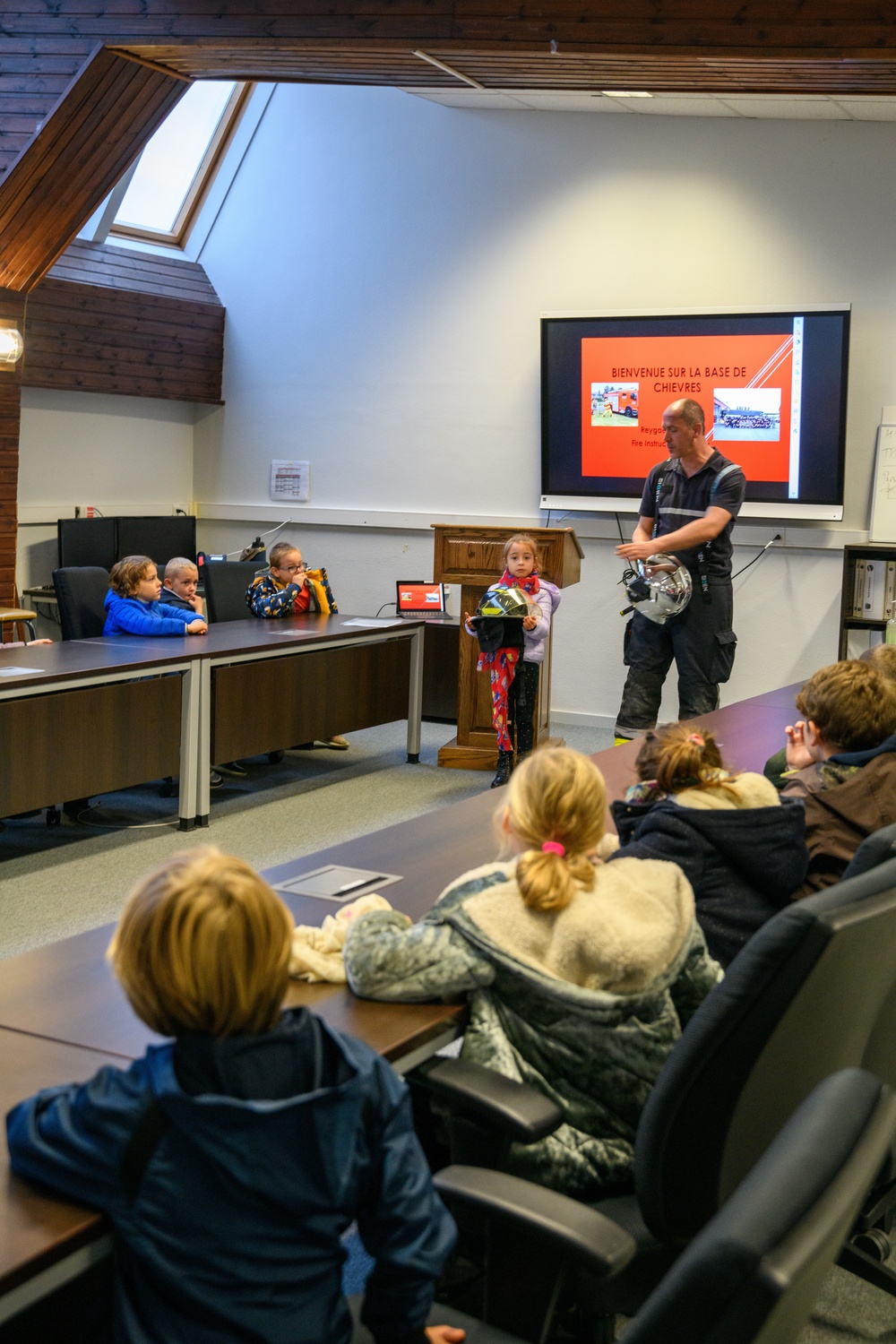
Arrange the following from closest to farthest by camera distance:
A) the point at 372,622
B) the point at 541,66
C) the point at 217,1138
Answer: the point at 217,1138 → the point at 541,66 → the point at 372,622

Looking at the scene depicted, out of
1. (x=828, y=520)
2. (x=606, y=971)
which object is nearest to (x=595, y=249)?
(x=828, y=520)

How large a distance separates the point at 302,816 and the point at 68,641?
1.29 m

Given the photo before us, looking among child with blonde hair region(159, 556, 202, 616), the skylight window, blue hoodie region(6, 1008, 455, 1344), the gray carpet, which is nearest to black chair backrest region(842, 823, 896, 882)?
blue hoodie region(6, 1008, 455, 1344)

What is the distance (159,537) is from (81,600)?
2863 mm

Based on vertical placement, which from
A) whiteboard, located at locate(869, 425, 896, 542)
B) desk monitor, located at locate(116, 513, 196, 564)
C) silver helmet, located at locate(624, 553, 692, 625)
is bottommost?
silver helmet, located at locate(624, 553, 692, 625)

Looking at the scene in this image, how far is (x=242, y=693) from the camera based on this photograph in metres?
5.71

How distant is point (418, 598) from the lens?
731 centimetres

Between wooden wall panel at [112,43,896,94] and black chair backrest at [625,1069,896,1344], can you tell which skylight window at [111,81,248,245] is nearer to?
wooden wall panel at [112,43,896,94]

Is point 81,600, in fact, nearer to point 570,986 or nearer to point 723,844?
point 723,844

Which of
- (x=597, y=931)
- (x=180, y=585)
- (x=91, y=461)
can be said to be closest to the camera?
(x=597, y=931)

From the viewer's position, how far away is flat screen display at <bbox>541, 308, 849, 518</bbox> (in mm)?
7012

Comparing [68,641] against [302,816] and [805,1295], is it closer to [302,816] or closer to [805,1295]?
Answer: [302,816]

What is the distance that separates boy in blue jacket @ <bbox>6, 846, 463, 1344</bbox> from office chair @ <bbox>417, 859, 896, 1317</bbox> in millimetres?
389

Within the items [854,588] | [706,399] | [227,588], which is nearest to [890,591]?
[854,588]
